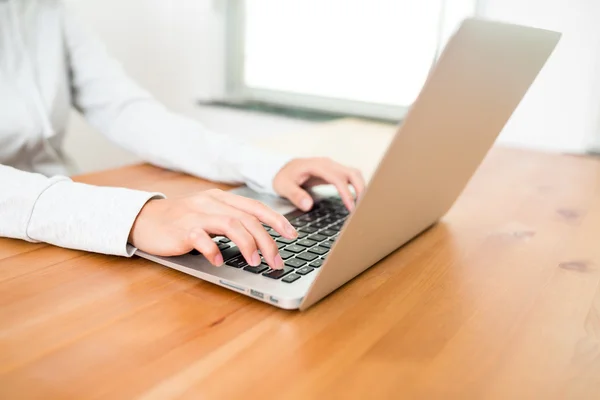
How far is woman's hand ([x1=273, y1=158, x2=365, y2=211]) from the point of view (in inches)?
30.6

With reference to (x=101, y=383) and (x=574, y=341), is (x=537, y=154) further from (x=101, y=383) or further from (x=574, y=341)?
(x=101, y=383)

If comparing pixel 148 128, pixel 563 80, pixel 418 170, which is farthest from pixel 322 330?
pixel 563 80

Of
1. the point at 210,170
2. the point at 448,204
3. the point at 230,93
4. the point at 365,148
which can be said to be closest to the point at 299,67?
the point at 230,93

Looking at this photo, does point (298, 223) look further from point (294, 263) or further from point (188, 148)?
point (188, 148)

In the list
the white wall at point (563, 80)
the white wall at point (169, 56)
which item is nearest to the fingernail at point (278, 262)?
the white wall at point (563, 80)

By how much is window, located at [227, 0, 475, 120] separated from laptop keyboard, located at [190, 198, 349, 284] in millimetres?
841

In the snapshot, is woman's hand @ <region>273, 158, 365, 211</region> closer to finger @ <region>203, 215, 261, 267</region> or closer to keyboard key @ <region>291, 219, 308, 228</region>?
keyboard key @ <region>291, 219, 308, 228</region>

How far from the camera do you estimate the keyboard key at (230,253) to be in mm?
564

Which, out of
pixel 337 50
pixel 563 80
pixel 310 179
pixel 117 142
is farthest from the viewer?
pixel 337 50

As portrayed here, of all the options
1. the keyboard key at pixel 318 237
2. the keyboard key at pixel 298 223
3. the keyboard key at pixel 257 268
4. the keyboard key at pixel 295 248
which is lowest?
the keyboard key at pixel 298 223

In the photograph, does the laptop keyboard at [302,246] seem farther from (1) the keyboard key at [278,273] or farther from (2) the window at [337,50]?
(2) the window at [337,50]

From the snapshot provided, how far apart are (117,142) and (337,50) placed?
81 cm

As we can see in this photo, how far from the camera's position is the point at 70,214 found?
1.99ft

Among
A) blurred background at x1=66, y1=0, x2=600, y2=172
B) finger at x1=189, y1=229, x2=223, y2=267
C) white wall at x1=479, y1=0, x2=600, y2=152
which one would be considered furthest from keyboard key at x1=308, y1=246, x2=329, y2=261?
white wall at x1=479, y1=0, x2=600, y2=152
